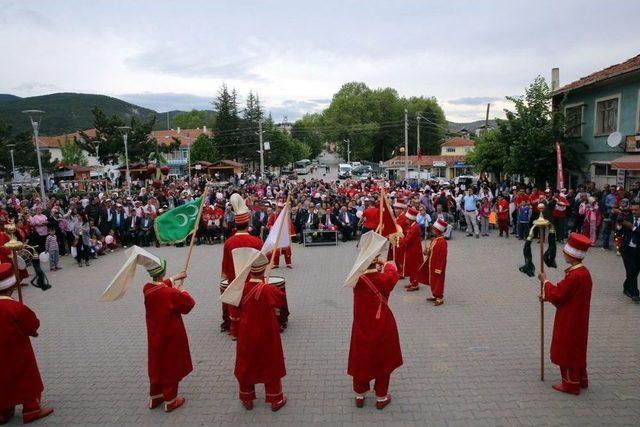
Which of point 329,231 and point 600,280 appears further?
point 329,231

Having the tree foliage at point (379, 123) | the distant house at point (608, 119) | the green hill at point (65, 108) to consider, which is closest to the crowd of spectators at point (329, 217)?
the distant house at point (608, 119)

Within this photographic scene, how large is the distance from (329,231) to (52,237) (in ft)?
28.9

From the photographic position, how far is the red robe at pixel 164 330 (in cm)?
560

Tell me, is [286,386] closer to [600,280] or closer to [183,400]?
[183,400]

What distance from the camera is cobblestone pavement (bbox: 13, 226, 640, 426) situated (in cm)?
552

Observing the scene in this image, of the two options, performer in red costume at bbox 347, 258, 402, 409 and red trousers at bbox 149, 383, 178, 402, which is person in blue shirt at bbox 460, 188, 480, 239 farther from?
red trousers at bbox 149, 383, 178, 402

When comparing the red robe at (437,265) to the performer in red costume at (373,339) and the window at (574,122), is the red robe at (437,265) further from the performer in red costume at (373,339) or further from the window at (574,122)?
the window at (574,122)

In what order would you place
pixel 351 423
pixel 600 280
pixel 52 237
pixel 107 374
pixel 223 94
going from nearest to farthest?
1. pixel 351 423
2. pixel 107 374
3. pixel 600 280
4. pixel 52 237
5. pixel 223 94

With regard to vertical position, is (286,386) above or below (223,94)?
below

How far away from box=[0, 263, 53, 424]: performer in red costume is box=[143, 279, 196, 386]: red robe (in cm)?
132

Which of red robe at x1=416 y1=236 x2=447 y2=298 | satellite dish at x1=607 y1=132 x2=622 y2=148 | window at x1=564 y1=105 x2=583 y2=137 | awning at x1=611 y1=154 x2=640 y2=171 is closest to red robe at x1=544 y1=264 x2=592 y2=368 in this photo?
red robe at x1=416 y1=236 x2=447 y2=298

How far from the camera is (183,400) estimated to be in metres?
5.89

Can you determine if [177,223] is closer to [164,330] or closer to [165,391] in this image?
[164,330]

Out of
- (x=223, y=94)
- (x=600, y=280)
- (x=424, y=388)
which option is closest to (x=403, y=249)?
(x=600, y=280)
